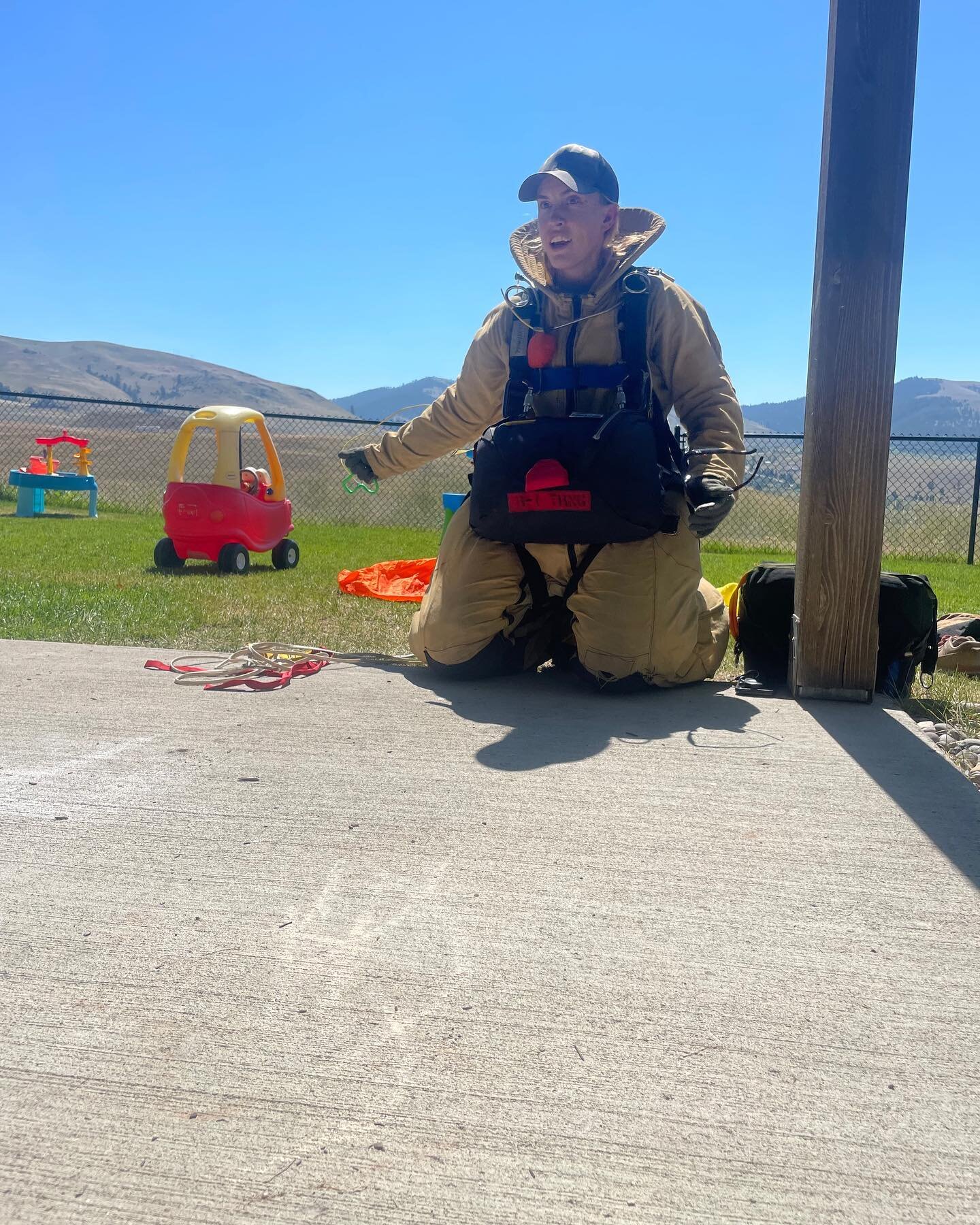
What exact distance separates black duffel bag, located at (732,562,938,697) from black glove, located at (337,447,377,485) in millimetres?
1481

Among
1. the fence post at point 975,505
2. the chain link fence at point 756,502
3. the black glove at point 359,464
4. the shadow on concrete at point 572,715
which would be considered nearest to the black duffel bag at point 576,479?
the shadow on concrete at point 572,715

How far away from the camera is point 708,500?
3.29 metres

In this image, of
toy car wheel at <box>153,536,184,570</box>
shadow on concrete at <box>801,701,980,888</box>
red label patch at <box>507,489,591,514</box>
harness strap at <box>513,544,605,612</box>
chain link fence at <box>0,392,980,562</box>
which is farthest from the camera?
chain link fence at <box>0,392,980,562</box>

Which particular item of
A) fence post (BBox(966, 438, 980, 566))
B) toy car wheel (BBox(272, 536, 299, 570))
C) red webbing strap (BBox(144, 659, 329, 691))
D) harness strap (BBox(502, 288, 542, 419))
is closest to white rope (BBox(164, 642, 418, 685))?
red webbing strap (BBox(144, 659, 329, 691))

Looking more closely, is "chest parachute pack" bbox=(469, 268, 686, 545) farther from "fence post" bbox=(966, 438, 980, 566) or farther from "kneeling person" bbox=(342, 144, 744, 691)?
"fence post" bbox=(966, 438, 980, 566)

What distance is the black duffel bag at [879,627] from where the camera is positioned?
370cm

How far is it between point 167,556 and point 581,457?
16.0 feet

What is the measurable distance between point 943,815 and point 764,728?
76cm

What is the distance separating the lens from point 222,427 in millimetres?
7930

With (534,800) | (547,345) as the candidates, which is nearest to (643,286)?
(547,345)

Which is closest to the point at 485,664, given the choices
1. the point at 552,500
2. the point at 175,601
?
the point at 552,500

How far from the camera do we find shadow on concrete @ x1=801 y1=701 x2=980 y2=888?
88.0 inches

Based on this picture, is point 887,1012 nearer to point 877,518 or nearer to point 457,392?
point 877,518

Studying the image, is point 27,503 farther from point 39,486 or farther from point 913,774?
point 913,774
